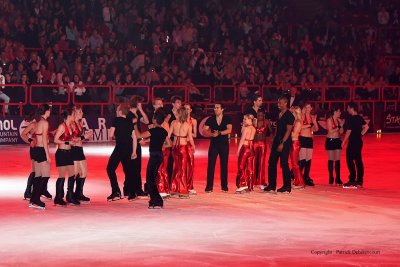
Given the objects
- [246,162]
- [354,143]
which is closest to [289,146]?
[246,162]

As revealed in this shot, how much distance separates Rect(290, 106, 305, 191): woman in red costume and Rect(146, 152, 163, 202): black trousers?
12.8 ft

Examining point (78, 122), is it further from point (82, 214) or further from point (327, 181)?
point (327, 181)

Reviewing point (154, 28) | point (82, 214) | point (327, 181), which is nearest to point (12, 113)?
point (154, 28)

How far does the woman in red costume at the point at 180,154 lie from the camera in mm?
17609

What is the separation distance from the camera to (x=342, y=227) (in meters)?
14.3

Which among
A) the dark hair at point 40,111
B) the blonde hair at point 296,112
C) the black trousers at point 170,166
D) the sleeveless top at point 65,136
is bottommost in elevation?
the black trousers at point 170,166

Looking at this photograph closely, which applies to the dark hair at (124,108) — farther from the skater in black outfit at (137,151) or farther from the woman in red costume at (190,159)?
the woman in red costume at (190,159)

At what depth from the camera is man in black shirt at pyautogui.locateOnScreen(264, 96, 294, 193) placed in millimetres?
18266

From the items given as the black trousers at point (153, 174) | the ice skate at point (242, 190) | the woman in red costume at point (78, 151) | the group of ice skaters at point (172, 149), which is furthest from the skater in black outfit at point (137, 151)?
the ice skate at point (242, 190)

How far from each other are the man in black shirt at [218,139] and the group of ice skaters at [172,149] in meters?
0.02

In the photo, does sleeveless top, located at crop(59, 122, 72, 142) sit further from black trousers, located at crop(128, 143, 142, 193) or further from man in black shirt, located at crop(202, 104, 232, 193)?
man in black shirt, located at crop(202, 104, 232, 193)

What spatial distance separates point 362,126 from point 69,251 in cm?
946

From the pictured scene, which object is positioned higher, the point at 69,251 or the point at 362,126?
the point at 362,126

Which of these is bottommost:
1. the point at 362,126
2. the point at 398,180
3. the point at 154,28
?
the point at 398,180
